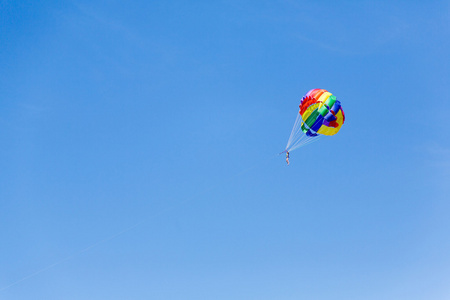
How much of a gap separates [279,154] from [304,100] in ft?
20.6

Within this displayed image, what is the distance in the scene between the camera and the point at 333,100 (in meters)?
64.5

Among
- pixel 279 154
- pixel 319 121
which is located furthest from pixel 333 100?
pixel 279 154

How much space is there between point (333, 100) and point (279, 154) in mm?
8054

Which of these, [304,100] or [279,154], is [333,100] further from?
[279,154]

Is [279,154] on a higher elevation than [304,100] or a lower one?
lower

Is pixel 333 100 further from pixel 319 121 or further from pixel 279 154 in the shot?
pixel 279 154

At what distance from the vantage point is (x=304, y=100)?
2630 inches

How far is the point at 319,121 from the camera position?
2571 inches

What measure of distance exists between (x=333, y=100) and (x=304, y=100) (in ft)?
11.6

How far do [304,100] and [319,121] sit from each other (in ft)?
10.0

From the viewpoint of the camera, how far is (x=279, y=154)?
6706 centimetres
